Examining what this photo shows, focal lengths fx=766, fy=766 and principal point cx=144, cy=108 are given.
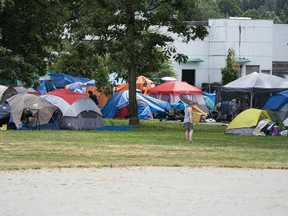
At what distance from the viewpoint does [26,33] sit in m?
40.1

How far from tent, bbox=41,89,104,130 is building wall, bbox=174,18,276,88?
133ft

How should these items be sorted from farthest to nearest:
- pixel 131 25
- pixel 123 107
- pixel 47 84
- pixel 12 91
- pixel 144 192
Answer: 1. pixel 47 84
2. pixel 123 107
3. pixel 12 91
4. pixel 131 25
5. pixel 144 192

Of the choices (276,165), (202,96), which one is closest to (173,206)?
(276,165)

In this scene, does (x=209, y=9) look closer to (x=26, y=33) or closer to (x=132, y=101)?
(x=26, y=33)

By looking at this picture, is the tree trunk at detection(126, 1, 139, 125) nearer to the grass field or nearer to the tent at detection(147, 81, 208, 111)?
the grass field

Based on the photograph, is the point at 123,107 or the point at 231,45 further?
the point at 231,45

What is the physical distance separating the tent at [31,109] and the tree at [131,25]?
14.8ft

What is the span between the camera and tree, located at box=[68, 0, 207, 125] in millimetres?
36312

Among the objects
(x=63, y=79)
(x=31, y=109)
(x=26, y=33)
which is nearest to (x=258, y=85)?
(x=26, y=33)

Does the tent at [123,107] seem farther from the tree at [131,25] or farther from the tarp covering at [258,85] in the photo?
the tree at [131,25]

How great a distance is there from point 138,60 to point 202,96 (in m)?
16.3

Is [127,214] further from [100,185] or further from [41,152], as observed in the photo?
[41,152]

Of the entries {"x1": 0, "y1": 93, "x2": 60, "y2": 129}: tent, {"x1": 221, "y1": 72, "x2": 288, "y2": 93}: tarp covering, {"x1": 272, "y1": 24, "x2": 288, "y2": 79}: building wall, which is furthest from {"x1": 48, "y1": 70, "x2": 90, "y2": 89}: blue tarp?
{"x1": 272, "y1": 24, "x2": 288, "y2": 79}: building wall

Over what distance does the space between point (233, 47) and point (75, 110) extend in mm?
43525
